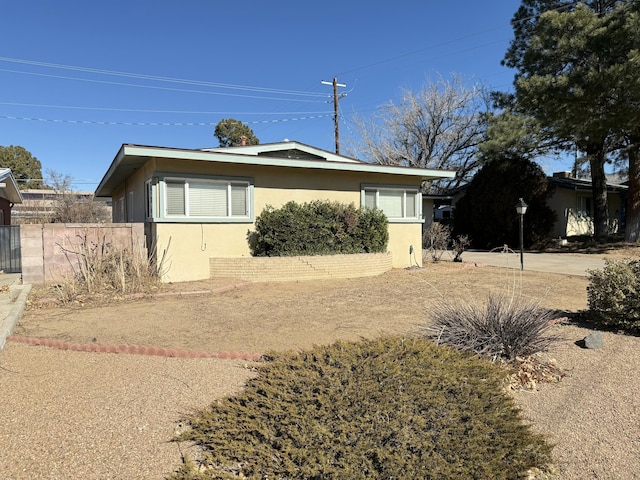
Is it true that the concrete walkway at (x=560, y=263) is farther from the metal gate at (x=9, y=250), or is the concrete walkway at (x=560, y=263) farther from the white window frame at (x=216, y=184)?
the metal gate at (x=9, y=250)

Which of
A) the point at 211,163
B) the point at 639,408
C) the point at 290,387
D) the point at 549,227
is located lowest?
the point at 639,408

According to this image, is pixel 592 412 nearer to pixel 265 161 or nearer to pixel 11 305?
pixel 11 305

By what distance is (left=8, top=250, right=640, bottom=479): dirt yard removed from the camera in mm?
3275

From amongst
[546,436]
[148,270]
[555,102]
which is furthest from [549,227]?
[546,436]

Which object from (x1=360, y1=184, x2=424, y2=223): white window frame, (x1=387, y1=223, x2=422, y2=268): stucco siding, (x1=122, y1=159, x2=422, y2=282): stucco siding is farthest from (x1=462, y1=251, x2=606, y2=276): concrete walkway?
(x1=122, y1=159, x2=422, y2=282): stucco siding

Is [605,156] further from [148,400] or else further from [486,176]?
[148,400]

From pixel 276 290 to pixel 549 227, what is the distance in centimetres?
1796

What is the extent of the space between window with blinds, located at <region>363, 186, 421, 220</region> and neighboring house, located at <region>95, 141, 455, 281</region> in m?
0.03

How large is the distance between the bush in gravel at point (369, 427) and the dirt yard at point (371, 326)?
0.57 m

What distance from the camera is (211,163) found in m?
10.7

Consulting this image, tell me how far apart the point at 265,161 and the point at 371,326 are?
6.24 metres

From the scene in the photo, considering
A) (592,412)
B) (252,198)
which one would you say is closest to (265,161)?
(252,198)

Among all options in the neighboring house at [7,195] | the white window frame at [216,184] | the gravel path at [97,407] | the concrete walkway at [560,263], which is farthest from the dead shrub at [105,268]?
the neighboring house at [7,195]

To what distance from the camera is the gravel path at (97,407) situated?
2705 mm
